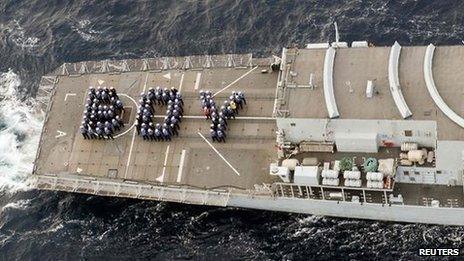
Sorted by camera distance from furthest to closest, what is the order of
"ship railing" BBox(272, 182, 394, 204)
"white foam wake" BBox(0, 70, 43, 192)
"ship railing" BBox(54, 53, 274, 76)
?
"white foam wake" BBox(0, 70, 43, 192), "ship railing" BBox(54, 53, 274, 76), "ship railing" BBox(272, 182, 394, 204)

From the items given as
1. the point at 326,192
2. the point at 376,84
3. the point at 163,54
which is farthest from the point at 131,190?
the point at 376,84

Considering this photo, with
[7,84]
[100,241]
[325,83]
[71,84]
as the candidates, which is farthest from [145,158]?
[7,84]

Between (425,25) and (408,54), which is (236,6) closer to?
(425,25)

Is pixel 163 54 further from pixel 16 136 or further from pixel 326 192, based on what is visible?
pixel 326 192

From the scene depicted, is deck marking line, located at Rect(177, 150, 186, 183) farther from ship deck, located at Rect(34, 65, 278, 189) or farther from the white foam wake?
the white foam wake

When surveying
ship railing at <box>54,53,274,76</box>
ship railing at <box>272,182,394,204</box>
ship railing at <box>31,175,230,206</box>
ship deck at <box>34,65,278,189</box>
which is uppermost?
ship railing at <box>54,53,274,76</box>

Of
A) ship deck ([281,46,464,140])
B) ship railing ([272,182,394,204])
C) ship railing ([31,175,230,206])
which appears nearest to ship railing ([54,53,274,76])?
ship deck ([281,46,464,140])
